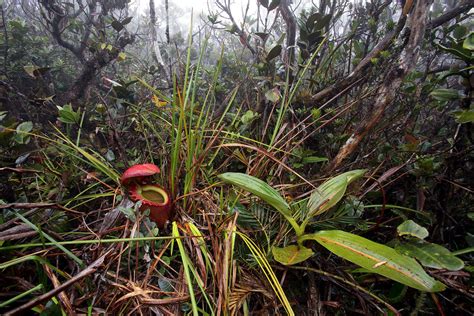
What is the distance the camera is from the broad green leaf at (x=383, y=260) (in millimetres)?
552

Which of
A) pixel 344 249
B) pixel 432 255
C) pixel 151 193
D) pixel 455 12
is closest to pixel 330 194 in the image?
pixel 344 249

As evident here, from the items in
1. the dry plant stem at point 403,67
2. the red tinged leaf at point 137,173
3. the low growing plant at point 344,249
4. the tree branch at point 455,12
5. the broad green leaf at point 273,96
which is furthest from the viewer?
the tree branch at point 455,12

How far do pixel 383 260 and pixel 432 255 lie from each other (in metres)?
0.17

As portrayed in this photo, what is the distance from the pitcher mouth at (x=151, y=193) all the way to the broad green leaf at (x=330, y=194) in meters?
0.47

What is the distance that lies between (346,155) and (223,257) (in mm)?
625

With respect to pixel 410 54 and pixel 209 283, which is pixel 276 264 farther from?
pixel 410 54

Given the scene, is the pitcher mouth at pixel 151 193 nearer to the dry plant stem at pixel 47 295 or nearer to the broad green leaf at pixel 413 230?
the dry plant stem at pixel 47 295

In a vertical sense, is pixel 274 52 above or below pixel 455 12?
below

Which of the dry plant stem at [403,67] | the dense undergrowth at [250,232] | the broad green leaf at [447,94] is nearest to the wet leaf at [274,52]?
the dense undergrowth at [250,232]

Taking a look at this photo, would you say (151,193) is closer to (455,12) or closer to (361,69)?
(361,69)

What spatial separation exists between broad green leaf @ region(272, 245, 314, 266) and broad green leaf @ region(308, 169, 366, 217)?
0.10m

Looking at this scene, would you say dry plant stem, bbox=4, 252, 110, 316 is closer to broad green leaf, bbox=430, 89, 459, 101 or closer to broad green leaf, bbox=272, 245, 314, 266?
broad green leaf, bbox=272, 245, 314, 266

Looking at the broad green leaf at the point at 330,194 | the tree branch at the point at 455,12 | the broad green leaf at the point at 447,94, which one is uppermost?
the tree branch at the point at 455,12

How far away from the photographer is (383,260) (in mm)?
592
